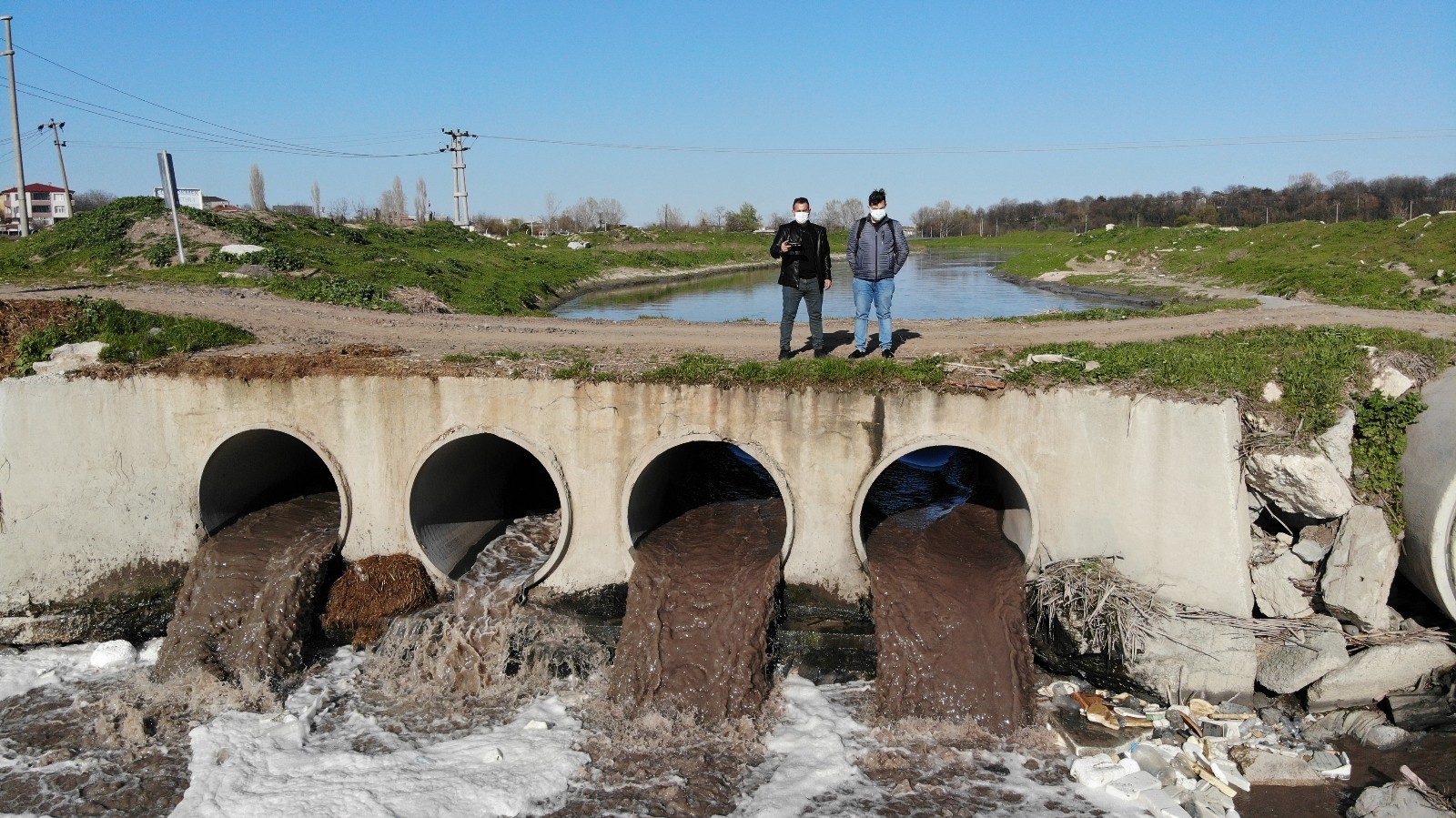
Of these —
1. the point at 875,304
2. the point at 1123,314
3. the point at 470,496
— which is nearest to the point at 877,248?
the point at 875,304

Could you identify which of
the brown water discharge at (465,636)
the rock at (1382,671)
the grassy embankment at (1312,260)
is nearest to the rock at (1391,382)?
the rock at (1382,671)

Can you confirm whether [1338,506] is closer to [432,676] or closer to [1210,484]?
[1210,484]

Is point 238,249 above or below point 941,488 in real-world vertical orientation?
above

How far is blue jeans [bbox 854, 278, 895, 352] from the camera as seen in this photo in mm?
10469

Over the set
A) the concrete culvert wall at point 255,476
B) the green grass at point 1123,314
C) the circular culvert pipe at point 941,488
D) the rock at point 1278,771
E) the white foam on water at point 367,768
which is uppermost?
the green grass at point 1123,314

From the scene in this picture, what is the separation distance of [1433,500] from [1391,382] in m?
1.59

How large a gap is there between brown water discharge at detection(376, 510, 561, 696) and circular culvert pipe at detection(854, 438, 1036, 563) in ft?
13.1

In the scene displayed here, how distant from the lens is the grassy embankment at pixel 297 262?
19.4m

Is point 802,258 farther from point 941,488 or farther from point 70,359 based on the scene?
point 70,359

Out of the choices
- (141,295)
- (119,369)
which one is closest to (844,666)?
(119,369)

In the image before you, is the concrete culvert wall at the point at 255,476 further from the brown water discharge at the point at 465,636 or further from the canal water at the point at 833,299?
the canal water at the point at 833,299

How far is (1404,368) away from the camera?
888cm

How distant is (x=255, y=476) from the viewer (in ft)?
39.0

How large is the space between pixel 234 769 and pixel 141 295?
1198 cm
